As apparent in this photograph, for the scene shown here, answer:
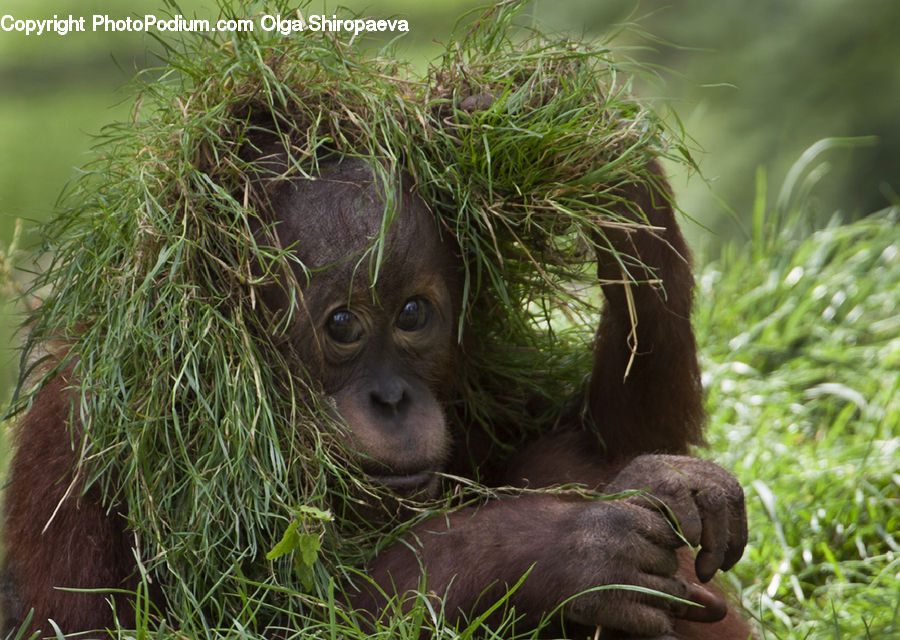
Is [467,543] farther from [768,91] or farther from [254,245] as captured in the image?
[768,91]

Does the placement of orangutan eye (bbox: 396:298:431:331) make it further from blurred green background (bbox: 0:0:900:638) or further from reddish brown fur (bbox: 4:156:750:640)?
blurred green background (bbox: 0:0:900:638)

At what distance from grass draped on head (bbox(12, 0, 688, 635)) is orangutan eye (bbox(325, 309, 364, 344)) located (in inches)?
5.3

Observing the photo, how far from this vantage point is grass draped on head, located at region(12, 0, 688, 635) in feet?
8.87

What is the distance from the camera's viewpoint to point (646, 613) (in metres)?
2.79

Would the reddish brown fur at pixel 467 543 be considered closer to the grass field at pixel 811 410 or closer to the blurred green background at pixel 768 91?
the grass field at pixel 811 410

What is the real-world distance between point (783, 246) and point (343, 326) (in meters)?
3.13

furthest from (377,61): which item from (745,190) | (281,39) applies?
(745,190)

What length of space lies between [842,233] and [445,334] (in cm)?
293

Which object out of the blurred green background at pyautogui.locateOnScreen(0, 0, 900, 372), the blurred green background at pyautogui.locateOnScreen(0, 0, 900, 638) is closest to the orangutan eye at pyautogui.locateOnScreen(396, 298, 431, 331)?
the blurred green background at pyautogui.locateOnScreen(0, 0, 900, 638)

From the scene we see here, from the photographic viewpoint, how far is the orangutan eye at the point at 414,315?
3.11m

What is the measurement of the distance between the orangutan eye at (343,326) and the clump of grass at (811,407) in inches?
55.2

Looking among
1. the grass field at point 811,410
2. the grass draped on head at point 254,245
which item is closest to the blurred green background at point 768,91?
the grass field at point 811,410

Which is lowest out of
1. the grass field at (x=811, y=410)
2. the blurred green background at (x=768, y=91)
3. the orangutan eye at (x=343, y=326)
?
the grass field at (x=811, y=410)

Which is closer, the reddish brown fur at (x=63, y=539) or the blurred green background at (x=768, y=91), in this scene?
the reddish brown fur at (x=63, y=539)
